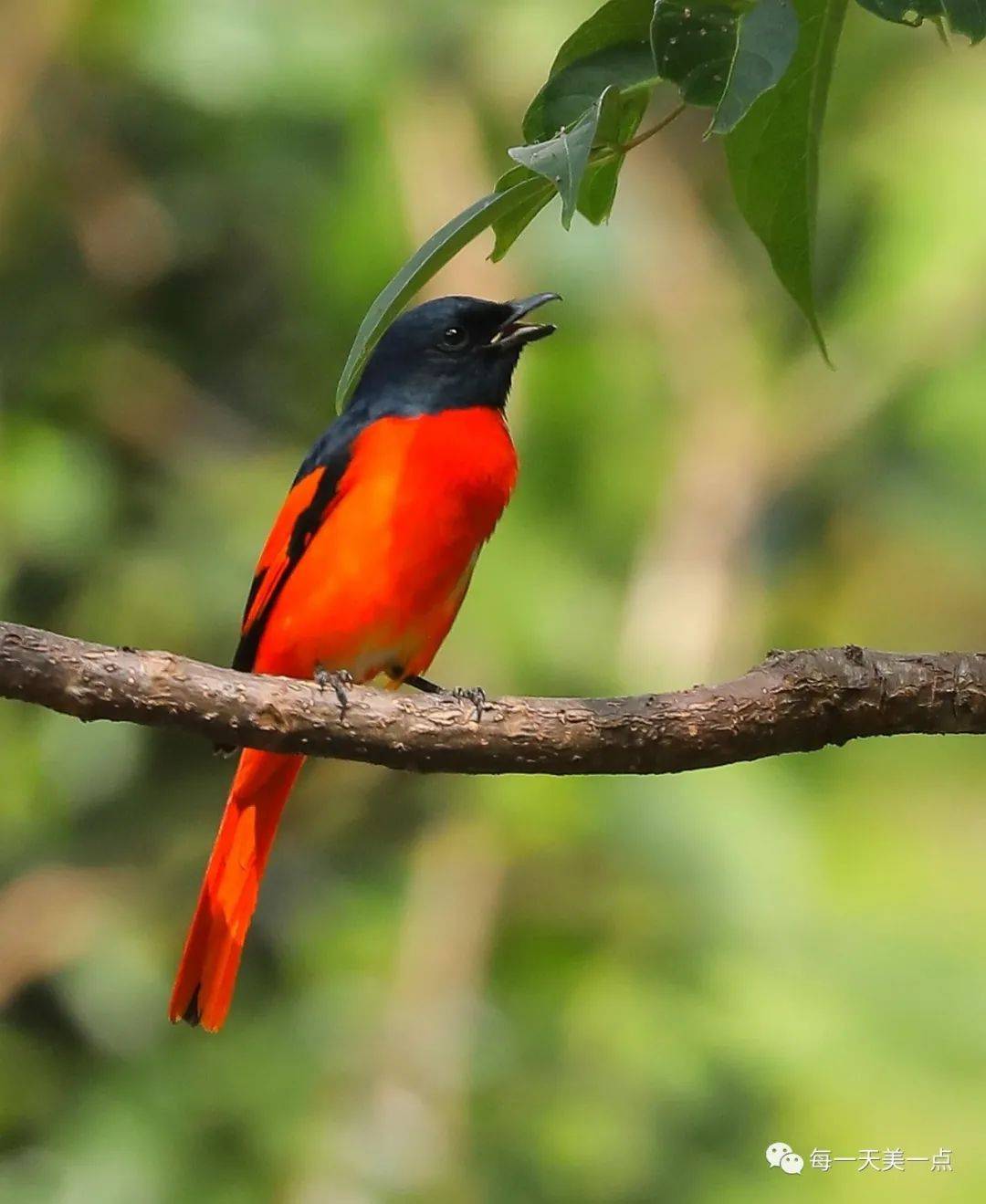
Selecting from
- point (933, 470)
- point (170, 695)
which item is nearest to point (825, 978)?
point (933, 470)

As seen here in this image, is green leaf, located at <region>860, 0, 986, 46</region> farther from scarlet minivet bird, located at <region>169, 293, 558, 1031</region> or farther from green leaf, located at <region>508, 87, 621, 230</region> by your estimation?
scarlet minivet bird, located at <region>169, 293, 558, 1031</region>

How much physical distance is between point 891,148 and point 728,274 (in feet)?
4.05

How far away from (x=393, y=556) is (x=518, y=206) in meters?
2.37

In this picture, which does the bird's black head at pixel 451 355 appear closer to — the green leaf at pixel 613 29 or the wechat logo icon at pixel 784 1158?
the wechat logo icon at pixel 784 1158

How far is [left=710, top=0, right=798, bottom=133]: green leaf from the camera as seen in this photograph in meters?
1.43

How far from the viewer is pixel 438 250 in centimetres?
175

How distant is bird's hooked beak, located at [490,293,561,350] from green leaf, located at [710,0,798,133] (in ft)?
9.75

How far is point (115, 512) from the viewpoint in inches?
213

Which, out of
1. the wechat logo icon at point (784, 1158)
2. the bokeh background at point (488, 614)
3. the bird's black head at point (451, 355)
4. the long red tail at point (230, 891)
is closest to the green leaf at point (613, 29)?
the long red tail at point (230, 891)

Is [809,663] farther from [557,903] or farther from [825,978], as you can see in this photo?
[557,903]

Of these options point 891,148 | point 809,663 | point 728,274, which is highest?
point 728,274

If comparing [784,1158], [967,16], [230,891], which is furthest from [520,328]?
[967,16]

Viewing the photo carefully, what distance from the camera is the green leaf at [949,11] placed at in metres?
1.42

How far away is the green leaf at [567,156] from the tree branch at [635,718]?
1.13m
